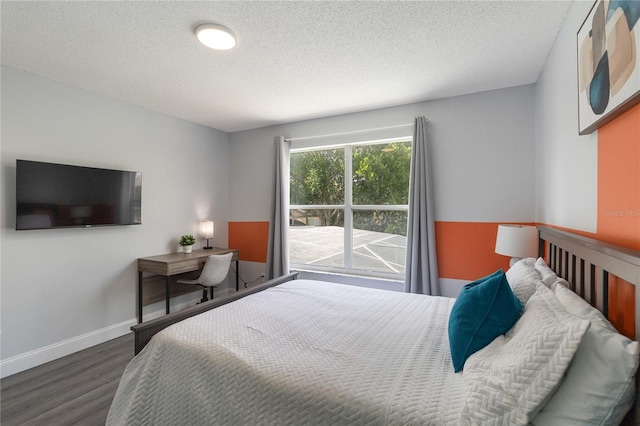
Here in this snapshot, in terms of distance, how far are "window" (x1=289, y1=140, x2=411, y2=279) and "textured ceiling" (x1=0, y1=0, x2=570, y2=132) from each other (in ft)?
2.47

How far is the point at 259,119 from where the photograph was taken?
3789 mm

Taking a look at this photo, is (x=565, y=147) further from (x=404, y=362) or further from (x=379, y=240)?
(x=379, y=240)

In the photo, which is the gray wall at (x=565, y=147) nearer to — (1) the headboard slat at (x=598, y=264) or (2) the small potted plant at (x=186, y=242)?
(1) the headboard slat at (x=598, y=264)

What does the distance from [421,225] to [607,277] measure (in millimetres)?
1896

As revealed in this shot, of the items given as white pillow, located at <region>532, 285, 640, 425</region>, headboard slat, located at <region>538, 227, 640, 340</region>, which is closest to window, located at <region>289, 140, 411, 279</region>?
headboard slat, located at <region>538, 227, 640, 340</region>

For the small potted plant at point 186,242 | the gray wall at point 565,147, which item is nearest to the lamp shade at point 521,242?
the gray wall at point 565,147

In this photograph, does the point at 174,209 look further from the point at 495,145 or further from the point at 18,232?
the point at 495,145

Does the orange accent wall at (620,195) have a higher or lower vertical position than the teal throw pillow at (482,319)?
higher

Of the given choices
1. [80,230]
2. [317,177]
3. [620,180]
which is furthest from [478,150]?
[80,230]

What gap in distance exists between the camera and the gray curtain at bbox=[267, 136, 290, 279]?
150 inches

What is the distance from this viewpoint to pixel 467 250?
2.91 metres

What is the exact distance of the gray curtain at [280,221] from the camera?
382 centimetres

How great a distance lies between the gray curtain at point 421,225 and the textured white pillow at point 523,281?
1.16 meters

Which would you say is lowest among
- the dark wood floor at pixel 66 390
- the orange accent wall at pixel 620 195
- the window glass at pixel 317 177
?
the dark wood floor at pixel 66 390
